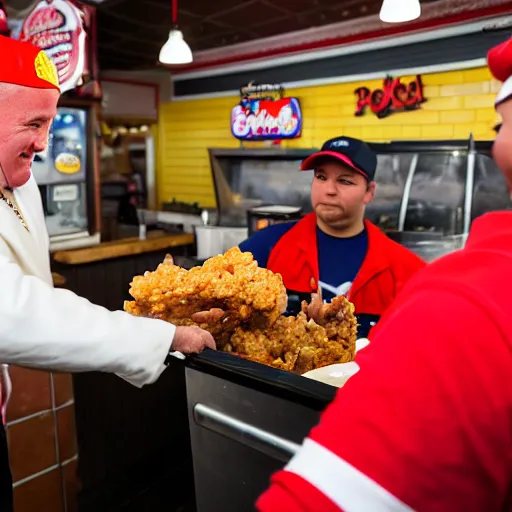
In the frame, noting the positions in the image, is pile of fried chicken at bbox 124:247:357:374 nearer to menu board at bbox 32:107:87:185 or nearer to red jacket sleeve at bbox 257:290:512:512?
red jacket sleeve at bbox 257:290:512:512

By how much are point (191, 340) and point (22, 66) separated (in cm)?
92

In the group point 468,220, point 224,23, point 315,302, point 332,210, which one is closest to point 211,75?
point 224,23

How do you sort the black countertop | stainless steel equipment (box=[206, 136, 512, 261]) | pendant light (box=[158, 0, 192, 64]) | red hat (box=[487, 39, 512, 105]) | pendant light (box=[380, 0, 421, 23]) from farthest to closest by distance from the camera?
stainless steel equipment (box=[206, 136, 512, 261]), pendant light (box=[158, 0, 192, 64]), pendant light (box=[380, 0, 421, 23]), the black countertop, red hat (box=[487, 39, 512, 105])

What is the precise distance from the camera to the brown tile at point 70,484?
261 centimetres

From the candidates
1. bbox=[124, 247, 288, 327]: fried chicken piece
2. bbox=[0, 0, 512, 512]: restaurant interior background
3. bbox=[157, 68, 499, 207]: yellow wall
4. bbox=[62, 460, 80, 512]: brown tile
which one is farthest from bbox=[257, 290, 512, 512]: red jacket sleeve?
bbox=[157, 68, 499, 207]: yellow wall

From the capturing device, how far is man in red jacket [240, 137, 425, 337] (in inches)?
86.8

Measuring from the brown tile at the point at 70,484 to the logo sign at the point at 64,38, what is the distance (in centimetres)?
261

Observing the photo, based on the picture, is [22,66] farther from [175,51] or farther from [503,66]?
[175,51]

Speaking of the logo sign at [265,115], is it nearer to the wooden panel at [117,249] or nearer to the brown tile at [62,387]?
the wooden panel at [117,249]

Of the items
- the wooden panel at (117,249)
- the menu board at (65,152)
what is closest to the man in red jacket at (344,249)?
the wooden panel at (117,249)

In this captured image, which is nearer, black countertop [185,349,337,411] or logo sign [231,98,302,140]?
black countertop [185,349,337,411]

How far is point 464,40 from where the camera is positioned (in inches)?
205

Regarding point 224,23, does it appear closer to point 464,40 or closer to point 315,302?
point 464,40

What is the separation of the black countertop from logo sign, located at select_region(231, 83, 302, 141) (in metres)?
Answer: 5.95
